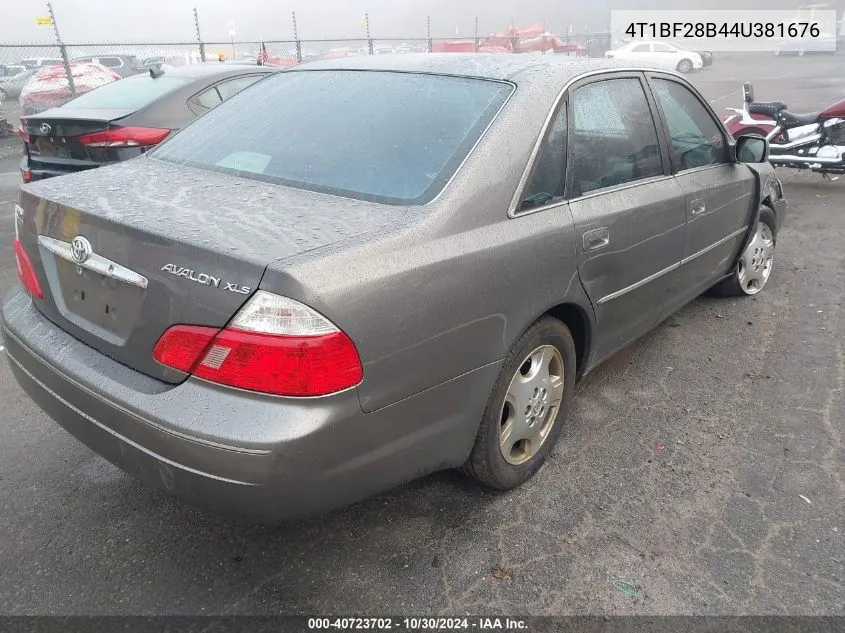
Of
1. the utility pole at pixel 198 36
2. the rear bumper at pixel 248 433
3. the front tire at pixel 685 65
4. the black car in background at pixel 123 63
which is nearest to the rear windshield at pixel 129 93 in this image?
the rear bumper at pixel 248 433

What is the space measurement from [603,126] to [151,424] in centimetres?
221

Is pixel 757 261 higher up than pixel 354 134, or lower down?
lower down

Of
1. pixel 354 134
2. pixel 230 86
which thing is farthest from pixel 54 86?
pixel 354 134

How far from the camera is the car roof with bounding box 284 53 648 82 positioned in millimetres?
2697

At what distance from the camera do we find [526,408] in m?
2.63

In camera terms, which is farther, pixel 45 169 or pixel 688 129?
pixel 45 169

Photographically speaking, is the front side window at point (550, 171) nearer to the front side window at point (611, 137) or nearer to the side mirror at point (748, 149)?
the front side window at point (611, 137)

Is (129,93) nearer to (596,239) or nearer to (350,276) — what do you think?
(596,239)

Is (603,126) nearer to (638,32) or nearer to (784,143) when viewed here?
(784,143)

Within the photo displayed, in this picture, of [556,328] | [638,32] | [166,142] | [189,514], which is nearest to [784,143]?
[556,328]

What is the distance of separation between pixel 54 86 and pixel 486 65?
13000mm

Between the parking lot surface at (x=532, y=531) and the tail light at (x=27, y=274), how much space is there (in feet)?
2.76

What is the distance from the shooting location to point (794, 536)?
8.04 feet

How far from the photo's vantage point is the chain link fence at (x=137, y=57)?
12.7m
